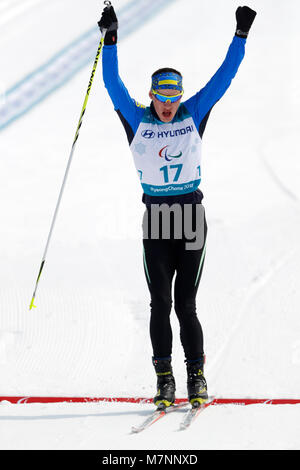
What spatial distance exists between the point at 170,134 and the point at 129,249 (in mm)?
3589

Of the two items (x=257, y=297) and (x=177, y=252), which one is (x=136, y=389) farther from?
(x=257, y=297)

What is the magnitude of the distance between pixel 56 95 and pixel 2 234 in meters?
5.10

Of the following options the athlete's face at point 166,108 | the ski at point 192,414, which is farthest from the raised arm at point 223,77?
the ski at point 192,414

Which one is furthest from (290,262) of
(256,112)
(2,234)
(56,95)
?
(56,95)

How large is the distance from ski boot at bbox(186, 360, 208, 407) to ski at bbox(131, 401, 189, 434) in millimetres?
97

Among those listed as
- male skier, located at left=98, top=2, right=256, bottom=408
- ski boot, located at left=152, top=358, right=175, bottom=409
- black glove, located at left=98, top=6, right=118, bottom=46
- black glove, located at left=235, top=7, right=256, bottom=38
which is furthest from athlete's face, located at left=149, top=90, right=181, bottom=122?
ski boot, located at left=152, top=358, right=175, bottom=409

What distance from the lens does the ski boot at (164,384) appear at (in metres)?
3.28

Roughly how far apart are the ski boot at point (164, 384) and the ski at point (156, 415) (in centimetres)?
3

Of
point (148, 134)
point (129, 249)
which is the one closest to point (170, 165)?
point (148, 134)

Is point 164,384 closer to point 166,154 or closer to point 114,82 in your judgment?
point 166,154

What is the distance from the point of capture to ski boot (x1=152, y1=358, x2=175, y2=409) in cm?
328

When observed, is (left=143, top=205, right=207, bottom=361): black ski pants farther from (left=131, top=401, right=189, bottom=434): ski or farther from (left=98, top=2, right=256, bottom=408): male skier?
(left=131, top=401, right=189, bottom=434): ski

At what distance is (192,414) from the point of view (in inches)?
124

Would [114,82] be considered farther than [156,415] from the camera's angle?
Yes
